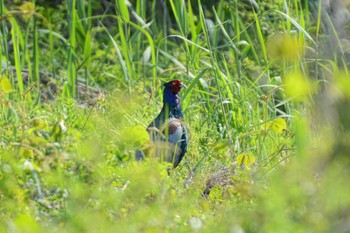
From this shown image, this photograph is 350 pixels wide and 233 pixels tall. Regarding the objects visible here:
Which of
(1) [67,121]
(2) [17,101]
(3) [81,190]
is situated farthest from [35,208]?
(2) [17,101]

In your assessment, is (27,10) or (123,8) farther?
(123,8)

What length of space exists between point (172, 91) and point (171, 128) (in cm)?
47

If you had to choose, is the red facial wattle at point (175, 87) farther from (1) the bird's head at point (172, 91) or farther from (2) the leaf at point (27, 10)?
(2) the leaf at point (27, 10)

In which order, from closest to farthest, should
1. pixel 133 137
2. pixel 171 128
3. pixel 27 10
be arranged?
1. pixel 133 137
2. pixel 27 10
3. pixel 171 128

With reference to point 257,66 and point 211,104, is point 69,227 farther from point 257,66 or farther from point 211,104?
point 257,66

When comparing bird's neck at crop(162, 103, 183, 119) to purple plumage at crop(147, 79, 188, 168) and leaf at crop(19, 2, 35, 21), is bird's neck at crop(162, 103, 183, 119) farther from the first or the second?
leaf at crop(19, 2, 35, 21)

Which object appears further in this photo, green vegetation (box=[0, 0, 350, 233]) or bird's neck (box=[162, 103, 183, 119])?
bird's neck (box=[162, 103, 183, 119])

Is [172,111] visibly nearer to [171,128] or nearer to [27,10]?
[171,128]

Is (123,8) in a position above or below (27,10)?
below

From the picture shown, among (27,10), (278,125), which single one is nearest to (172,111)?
(278,125)

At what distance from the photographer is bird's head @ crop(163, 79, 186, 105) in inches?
222

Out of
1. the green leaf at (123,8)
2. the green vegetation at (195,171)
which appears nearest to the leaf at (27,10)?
the green vegetation at (195,171)

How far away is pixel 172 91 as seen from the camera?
18.7ft

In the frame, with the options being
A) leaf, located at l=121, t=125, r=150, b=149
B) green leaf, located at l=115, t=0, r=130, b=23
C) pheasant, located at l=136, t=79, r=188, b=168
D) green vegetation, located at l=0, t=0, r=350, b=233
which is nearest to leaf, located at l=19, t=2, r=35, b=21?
green vegetation, located at l=0, t=0, r=350, b=233
